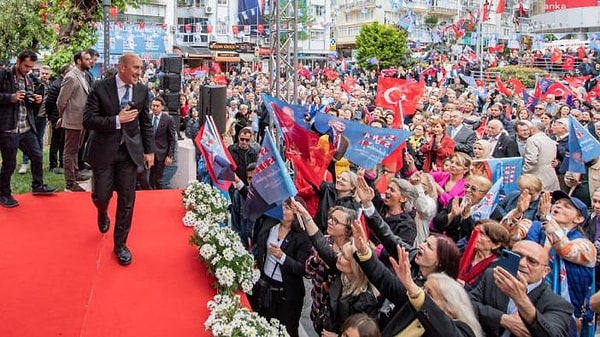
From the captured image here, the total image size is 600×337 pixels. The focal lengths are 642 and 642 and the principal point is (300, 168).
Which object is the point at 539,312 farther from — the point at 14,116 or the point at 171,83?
the point at 171,83

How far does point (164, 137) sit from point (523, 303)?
6.83 m

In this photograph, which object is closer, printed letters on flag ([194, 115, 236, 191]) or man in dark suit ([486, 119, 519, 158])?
printed letters on flag ([194, 115, 236, 191])

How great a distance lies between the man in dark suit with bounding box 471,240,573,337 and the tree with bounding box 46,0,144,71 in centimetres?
953

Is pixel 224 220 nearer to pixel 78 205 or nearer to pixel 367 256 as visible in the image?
pixel 78 205

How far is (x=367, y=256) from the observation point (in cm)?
407

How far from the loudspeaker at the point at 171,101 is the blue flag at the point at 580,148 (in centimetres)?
652

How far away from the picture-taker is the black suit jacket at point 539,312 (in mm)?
3494

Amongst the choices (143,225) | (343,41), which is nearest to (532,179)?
(143,225)

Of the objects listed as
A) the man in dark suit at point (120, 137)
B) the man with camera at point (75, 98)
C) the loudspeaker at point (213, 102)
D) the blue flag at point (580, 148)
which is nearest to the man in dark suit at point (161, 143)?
the loudspeaker at point (213, 102)

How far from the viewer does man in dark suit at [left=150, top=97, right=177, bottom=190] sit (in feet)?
30.6

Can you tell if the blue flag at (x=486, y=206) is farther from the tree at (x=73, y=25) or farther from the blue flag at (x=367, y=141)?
the tree at (x=73, y=25)

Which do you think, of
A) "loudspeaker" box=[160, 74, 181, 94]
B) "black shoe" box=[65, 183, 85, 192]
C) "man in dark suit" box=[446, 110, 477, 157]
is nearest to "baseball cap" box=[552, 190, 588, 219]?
"man in dark suit" box=[446, 110, 477, 157]

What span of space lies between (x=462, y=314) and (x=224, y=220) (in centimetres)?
358

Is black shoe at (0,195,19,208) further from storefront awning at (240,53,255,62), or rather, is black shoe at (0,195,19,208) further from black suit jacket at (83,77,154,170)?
storefront awning at (240,53,255,62)
